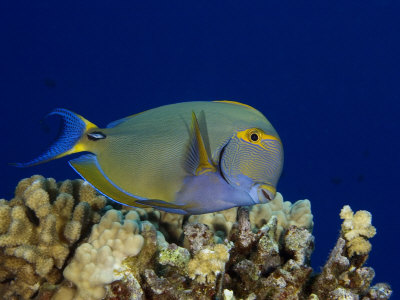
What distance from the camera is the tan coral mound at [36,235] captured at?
2221mm

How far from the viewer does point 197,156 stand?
1594 millimetres

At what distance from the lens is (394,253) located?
49469 mm

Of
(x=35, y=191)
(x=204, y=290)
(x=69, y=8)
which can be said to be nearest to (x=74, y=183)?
(x=35, y=191)

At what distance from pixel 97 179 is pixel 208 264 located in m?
0.82

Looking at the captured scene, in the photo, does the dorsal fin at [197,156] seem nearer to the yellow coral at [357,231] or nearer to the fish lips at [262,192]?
the fish lips at [262,192]

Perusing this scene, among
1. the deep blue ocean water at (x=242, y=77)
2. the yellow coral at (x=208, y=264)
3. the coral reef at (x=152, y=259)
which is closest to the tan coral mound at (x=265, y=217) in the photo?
the coral reef at (x=152, y=259)

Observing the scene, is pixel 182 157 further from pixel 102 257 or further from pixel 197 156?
pixel 102 257

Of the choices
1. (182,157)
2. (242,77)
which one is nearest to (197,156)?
(182,157)

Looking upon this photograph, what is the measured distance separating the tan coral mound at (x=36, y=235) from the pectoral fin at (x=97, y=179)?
693 millimetres

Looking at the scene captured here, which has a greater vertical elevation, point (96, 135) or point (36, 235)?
point (96, 135)

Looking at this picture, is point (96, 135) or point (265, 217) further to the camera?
point (265, 217)

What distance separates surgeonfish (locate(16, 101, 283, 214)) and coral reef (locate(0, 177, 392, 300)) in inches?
17.0

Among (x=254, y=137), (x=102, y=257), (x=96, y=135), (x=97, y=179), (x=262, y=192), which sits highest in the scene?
(x=254, y=137)

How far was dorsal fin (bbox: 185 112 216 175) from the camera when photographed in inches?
61.3
